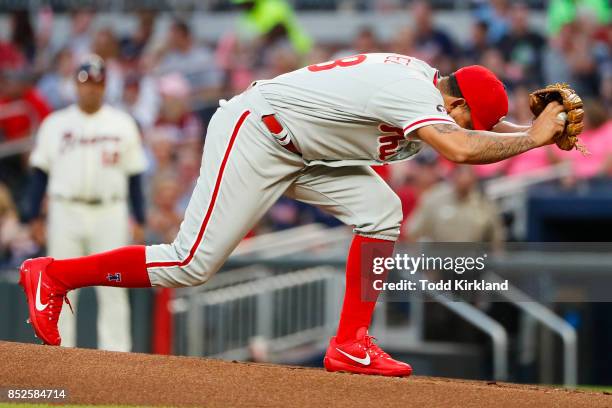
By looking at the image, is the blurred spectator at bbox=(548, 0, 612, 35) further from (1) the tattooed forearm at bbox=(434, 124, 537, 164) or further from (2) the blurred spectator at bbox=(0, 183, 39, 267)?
(1) the tattooed forearm at bbox=(434, 124, 537, 164)

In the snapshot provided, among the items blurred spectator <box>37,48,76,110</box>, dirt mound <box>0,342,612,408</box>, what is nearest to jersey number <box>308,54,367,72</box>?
dirt mound <box>0,342,612,408</box>

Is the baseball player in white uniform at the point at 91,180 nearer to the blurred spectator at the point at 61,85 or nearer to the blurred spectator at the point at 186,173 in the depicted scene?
the blurred spectator at the point at 186,173

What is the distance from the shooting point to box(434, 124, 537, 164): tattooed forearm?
4.94 meters

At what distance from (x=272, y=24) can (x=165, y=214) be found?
4.59 metres

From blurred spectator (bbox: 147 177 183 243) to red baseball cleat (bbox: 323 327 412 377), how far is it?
4.51m

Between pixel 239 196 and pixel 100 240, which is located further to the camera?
pixel 100 240

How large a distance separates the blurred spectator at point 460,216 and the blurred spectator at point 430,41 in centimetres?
279

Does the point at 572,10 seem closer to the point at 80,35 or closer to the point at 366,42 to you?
the point at 366,42

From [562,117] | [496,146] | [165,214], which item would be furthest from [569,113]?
[165,214]

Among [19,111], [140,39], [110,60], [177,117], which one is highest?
[140,39]

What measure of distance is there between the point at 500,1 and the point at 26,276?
28.7 feet

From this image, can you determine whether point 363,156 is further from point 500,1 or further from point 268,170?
point 500,1

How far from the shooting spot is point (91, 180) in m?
8.41

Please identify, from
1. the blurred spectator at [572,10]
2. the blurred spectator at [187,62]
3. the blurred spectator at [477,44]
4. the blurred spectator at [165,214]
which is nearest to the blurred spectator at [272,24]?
the blurred spectator at [187,62]
